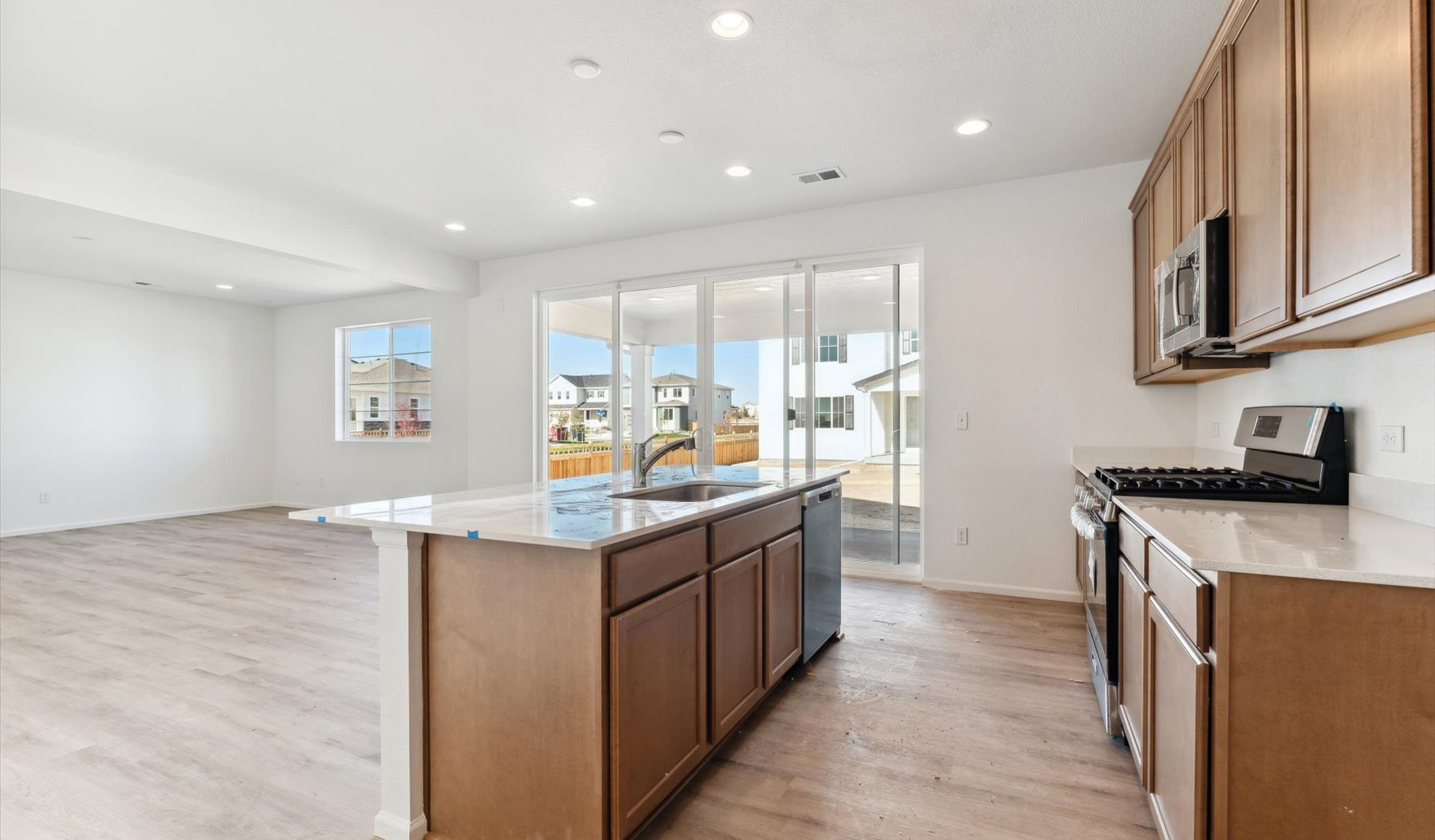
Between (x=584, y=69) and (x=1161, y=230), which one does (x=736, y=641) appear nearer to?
(x=584, y=69)

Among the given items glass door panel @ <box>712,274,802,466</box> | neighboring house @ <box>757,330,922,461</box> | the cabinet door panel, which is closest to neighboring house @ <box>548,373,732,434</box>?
glass door panel @ <box>712,274,802,466</box>

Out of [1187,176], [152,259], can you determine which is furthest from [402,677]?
[152,259]

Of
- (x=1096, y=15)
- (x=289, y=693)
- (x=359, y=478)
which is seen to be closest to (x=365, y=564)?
(x=289, y=693)

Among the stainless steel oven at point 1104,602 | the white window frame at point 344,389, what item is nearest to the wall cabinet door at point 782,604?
the stainless steel oven at point 1104,602

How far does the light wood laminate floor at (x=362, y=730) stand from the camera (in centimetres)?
187

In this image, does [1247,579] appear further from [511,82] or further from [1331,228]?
[511,82]

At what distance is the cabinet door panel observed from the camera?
217 centimetres

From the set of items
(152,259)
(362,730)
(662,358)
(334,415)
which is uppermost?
(152,259)

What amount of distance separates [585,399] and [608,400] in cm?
30

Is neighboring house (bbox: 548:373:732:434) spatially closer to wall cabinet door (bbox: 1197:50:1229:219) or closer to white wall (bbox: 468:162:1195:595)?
white wall (bbox: 468:162:1195:595)

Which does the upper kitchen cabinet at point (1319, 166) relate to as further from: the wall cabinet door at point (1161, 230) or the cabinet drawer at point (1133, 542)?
the cabinet drawer at point (1133, 542)

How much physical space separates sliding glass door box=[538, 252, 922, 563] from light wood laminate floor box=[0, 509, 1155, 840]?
945 millimetres

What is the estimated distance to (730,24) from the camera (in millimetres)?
2488

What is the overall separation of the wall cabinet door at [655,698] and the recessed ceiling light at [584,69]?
224cm
